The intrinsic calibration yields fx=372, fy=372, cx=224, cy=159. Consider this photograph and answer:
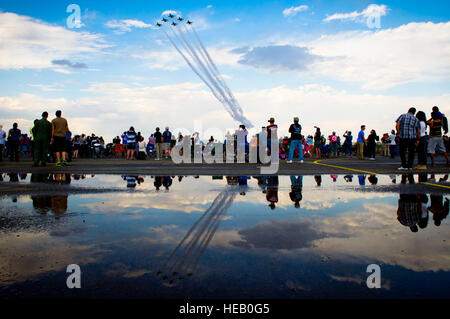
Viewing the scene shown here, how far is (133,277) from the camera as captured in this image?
2.58 meters

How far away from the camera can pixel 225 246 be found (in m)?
3.33

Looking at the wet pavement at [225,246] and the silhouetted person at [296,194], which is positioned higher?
the silhouetted person at [296,194]

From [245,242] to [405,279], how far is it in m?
1.40

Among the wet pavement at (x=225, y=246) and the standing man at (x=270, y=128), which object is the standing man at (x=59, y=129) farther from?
the wet pavement at (x=225, y=246)

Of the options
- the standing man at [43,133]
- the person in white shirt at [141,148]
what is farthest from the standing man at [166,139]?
the standing man at [43,133]

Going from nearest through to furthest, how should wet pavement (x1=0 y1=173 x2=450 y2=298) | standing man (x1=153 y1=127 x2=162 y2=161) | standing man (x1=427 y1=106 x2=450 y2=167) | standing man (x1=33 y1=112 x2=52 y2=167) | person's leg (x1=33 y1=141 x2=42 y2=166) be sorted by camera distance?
wet pavement (x1=0 y1=173 x2=450 y2=298) → standing man (x1=427 y1=106 x2=450 y2=167) → standing man (x1=33 y1=112 x2=52 y2=167) → person's leg (x1=33 y1=141 x2=42 y2=166) → standing man (x1=153 y1=127 x2=162 y2=161)

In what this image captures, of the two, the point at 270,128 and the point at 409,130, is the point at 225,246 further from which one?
the point at 270,128

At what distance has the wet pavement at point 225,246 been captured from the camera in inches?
95.2

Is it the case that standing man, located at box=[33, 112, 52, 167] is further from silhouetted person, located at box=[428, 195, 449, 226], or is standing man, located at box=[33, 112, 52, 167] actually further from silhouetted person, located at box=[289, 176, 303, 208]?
silhouetted person, located at box=[428, 195, 449, 226]

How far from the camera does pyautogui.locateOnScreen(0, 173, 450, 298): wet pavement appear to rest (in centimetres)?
242

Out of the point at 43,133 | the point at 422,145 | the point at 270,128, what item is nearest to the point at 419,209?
the point at 422,145

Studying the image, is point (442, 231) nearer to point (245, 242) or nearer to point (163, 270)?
point (245, 242)

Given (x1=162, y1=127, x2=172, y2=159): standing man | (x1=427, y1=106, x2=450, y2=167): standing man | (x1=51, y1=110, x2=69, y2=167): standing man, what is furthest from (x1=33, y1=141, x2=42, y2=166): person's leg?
(x1=427, y1=106, x2=450, y2=167): standing man
